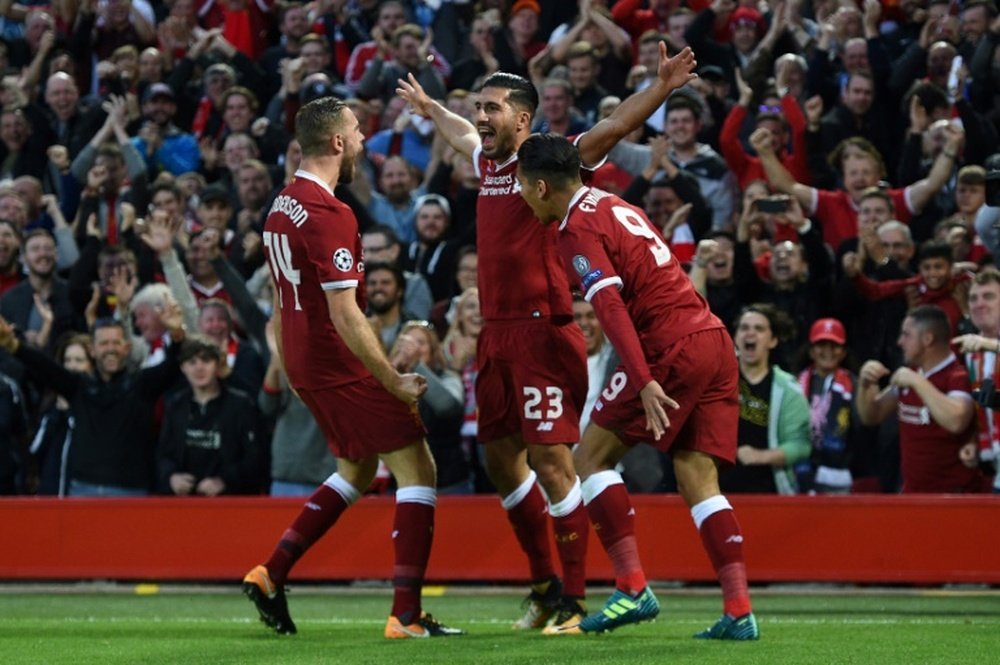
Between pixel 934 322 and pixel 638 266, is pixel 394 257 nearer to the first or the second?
pixel 934 322

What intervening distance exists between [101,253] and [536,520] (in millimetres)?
6958

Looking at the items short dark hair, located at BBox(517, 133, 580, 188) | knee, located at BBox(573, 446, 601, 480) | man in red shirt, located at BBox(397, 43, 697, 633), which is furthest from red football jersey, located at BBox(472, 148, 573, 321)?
knee, located at BBox(573, 446, 601, 480)

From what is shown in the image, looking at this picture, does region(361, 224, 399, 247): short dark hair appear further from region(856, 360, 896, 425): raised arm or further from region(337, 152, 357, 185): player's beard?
region(337, 152, 357, 185): player's beard

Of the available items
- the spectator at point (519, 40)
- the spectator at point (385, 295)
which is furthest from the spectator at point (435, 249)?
the spectator at point (519, 40)

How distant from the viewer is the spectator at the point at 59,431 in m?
13.6

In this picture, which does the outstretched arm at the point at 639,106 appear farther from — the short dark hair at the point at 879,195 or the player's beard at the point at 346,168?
the short dark hair at the point at 879,195

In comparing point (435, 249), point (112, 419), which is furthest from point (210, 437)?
point (435, 249)

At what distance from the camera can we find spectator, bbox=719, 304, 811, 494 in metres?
12.1

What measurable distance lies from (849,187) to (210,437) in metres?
5.45

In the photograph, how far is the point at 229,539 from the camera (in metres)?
12.6

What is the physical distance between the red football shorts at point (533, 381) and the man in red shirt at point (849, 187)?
5169 mm

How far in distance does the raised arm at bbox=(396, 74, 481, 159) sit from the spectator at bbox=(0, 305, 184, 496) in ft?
13.6

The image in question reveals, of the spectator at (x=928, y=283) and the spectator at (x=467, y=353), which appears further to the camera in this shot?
the spectator at (x=467, y=353)

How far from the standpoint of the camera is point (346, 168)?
9.03m
